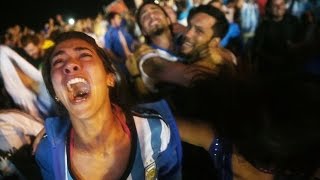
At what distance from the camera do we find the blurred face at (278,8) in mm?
1655

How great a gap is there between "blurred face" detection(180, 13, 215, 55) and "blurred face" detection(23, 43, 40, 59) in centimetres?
53

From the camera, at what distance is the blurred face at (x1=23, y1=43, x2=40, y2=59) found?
138cm

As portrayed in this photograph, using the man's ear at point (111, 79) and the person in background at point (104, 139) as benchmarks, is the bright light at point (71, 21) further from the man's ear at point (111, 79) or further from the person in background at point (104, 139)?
the man's ear at point (111, 79)

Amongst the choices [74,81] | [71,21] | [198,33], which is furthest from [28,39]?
[198,33]

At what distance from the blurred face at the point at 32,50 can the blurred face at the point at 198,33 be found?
53 cm

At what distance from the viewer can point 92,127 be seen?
137cm

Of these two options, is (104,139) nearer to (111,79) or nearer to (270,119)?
(111,79)

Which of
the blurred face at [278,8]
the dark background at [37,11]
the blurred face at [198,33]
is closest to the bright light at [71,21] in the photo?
the dark background at [37,11]

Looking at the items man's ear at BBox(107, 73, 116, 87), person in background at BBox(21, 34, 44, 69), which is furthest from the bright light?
man's ear at BBox(107, 73, 116, 87)

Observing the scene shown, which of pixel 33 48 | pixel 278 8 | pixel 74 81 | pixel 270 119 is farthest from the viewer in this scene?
pixel 278 8

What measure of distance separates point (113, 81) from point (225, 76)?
1.24 feet

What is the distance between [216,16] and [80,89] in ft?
1.98

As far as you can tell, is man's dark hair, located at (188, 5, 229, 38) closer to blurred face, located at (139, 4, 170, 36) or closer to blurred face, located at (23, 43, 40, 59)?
blurred face, located at (139, 4, 170, 36)

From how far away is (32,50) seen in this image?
1394 millimetres
